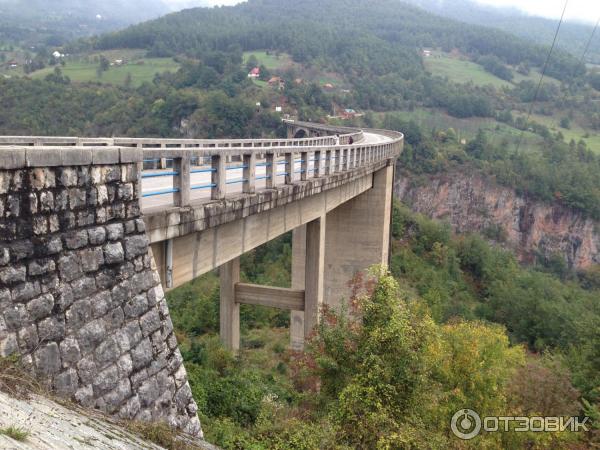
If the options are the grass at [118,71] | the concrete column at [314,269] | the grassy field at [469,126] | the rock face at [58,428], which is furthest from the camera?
the grassy field at [469,126]

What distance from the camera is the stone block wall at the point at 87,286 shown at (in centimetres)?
527

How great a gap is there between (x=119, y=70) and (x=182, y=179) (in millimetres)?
131325

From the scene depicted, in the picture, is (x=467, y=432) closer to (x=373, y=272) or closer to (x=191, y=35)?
(x=373, y=272)

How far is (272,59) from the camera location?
515 feet

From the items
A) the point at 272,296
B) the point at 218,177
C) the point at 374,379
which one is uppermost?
the point at 218,177


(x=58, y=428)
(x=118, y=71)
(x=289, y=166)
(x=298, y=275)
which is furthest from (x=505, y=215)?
(x=58, y=428)

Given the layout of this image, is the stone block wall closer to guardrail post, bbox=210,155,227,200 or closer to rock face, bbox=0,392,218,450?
rock face, bbox=0,392,218,450

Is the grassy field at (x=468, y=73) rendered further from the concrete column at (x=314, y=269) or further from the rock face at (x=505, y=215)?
the concrete column at (x=314, y=269)

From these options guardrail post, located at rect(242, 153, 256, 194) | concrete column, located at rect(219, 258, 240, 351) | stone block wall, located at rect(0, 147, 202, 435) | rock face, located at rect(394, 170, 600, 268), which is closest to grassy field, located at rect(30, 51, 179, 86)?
rock face, located at rect(394, 170, 600, 268)

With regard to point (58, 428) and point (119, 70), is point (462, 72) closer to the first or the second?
point (119, 70)

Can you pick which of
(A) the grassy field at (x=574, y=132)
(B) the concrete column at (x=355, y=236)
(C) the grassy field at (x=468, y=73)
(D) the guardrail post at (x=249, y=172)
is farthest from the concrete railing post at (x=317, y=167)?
(C) the grassy field at (x=468, y=73)

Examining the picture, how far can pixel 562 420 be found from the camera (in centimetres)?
1526

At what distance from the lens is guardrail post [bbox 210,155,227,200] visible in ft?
30.2

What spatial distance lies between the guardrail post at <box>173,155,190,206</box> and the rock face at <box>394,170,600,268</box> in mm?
78482
